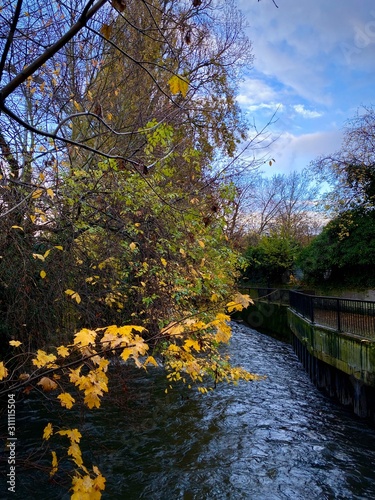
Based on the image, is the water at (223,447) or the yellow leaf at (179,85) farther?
the water at (223,447)

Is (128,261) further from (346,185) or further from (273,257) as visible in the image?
(273,257)

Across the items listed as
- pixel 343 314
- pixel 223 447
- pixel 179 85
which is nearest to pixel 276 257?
pixel 343 314

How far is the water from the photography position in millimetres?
5609

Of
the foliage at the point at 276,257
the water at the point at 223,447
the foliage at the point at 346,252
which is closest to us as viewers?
the water at the point at 223,447

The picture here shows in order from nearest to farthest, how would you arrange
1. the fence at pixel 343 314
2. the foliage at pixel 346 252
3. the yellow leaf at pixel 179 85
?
the yellow leaf at pixel 179 85
the fence at pixel 343 314
the foliage at pixel 346 252

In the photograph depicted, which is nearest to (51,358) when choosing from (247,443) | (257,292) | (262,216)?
(247,443)

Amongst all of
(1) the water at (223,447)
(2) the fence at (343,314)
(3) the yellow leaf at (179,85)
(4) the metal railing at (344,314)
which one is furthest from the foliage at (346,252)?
(3) the yellow leaf at (179,85)

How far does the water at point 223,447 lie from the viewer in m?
5.61

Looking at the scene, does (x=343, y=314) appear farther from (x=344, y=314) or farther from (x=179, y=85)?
(x=179, y=85)

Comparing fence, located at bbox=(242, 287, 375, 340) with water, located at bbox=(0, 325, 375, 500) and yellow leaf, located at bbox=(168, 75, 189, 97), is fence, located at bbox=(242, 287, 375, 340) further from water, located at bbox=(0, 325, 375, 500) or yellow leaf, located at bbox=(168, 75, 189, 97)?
yellow leaf, located at bbox=(168, 75, 189, 97)

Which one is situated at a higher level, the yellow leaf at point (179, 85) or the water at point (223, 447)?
the yellow leaf at point (179, 85)

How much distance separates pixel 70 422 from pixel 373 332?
6.72 meters

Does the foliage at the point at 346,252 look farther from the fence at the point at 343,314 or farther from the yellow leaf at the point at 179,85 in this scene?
the yellow leaf at the point at 179,85

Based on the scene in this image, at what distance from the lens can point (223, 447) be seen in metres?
6.94
